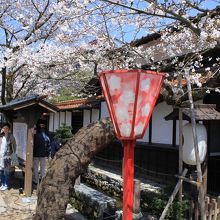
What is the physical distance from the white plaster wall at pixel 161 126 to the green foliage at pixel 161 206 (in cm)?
392

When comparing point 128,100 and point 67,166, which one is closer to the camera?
point 128,100

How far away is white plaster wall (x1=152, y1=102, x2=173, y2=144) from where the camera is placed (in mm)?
12628

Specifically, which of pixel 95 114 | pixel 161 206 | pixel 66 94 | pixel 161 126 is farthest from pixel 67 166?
pixel 66 94

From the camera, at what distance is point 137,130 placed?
371 cm

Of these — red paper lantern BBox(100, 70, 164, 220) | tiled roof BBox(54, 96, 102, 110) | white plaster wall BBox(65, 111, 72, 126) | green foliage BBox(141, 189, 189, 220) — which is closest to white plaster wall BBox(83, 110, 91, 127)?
tiled roof BBox(54, 96, 102, 110)

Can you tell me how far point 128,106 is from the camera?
3732mm

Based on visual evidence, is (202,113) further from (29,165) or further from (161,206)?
(29,165)

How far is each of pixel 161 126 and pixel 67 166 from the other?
743 cm

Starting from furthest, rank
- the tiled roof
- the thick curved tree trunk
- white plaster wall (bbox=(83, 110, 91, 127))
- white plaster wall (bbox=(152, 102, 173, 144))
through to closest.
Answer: white plaster wall (bbox=(83, 110, 91, 127)) < the tiled roof < white plaster wall (bbox=(152, 102, 173, 144)) < the thick curved tree trunk

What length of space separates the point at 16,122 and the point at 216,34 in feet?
28.5

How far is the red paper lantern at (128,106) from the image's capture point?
3.71 m

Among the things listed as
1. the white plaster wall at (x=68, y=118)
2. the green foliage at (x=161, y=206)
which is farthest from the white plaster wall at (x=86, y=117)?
the green foliage at (x=161, y=206)

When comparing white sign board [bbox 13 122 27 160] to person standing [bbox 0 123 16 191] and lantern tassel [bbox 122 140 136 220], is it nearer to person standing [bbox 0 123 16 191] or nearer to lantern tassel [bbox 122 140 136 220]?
person standing [bbox 0 123 16 191]

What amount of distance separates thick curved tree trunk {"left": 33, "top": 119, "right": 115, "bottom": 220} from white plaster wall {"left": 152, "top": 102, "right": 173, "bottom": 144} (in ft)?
21.8
